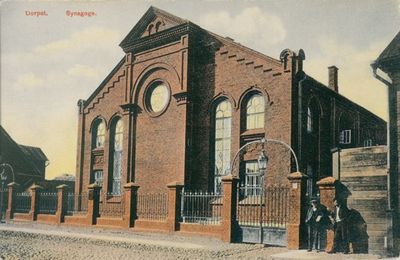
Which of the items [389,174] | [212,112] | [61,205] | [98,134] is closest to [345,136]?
[212,112]

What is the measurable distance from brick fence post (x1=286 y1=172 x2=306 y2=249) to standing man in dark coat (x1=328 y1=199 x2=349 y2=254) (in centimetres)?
101

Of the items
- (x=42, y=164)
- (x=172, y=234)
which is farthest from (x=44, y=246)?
(x=42, y=164)

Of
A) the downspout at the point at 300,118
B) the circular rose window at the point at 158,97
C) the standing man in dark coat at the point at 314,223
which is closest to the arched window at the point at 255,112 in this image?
the downspout at the point at 300,118

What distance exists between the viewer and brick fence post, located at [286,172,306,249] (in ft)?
41.5

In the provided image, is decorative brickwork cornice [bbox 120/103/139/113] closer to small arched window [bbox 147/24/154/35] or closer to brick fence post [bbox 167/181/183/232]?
small arched window [bbox 147/24/154/35]

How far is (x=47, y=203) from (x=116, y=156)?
416 cm

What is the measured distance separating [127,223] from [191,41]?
25.4ft

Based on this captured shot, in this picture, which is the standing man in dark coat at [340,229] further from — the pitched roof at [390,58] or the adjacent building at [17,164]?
the adjacent building at [17,164]

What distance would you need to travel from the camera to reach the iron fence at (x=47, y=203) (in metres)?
22.9

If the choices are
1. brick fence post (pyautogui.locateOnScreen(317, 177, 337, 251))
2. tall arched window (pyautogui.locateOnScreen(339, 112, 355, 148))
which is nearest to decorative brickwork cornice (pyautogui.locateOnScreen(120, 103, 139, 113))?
tall arched window (pyautogui.locateOnScreen(339, 112, 355, 148))

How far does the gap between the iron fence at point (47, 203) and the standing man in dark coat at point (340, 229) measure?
1479 centimetres

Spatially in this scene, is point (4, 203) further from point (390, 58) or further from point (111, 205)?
point (390, 58)

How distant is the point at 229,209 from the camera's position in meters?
14.2

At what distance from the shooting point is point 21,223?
22.3m
